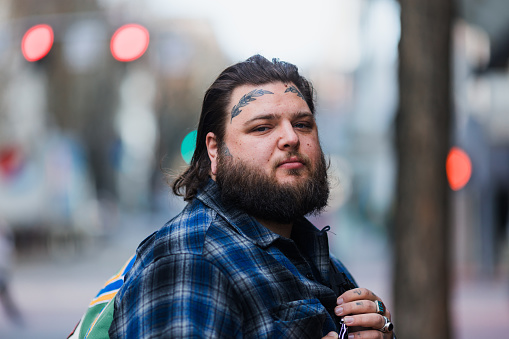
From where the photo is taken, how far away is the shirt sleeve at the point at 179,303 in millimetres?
1827

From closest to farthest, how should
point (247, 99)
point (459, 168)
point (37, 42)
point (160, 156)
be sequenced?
point (247, 99)
point (37, 42)
point (459, 168)
point (160, 156)

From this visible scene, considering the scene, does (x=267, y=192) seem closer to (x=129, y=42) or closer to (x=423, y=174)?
(x=423, y=174)

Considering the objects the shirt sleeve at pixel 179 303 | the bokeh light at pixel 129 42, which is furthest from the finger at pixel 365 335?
the bokeh light at pixel 129 42

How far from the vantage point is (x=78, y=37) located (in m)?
10.2

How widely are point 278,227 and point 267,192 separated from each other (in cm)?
16

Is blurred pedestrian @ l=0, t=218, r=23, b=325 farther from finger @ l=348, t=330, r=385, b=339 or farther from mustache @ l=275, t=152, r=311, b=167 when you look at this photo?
finger @ l=348, t=330, r=385, b=339

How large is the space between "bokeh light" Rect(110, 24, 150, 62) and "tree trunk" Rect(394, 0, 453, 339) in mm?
4665

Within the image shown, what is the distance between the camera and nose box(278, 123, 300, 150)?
2.21 meters

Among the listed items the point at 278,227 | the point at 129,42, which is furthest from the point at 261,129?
the point at 129,42

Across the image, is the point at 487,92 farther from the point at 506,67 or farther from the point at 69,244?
the point at 69,244

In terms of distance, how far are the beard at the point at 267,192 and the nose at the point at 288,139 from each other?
71 mm

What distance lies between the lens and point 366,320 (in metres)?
2.11

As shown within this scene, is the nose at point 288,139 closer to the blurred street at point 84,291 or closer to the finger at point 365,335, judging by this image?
Result: the finger at point 365,335

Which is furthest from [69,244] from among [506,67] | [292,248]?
[292,248]
